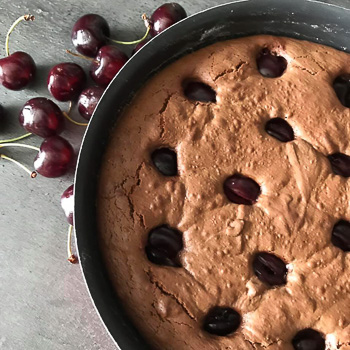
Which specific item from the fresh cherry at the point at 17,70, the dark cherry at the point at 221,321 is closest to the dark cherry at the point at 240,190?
the dark cherry at the point at 221,321

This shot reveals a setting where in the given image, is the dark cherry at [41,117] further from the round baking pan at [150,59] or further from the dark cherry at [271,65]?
the dark cherry at [271,65]

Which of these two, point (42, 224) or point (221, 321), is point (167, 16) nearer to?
point (42, 224)

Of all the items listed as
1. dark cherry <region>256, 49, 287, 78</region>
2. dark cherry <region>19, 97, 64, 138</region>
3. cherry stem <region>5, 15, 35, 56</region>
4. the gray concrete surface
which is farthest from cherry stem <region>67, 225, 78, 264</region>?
dark cherry <region>256, 49, 287, 78</region>

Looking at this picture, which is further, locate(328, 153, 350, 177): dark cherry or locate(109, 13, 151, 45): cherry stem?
locate(109, 13, 151, 45): cherry stem

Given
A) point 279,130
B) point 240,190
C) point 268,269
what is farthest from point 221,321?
point 279,130

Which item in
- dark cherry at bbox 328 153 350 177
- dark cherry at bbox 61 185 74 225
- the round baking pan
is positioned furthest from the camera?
dark cherry at bbox 61 185 74 225

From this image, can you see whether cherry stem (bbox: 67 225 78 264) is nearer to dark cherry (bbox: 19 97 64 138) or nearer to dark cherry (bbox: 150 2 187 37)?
dark cherry (bbox: 19 97 64 138)

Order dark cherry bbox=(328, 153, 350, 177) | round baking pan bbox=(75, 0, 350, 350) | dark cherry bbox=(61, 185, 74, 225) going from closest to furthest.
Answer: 1. round baking pan bbox=(75, 0, 350, 350)
2. dark cherry bbox=(328, 153, 350, 177)
3. dark cherry bbox=(61, 185, 74, 225)
